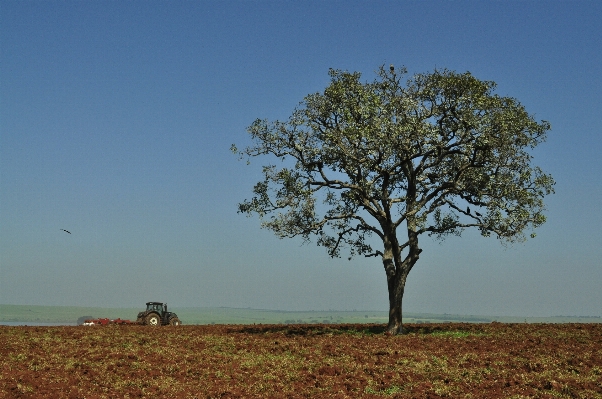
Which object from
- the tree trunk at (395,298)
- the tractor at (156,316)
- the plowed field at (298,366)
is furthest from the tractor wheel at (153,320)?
the tree trunk at (395,298)

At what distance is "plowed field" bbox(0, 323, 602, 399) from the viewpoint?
67.0ft

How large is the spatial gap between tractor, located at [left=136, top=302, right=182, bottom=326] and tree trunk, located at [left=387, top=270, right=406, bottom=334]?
24.0m

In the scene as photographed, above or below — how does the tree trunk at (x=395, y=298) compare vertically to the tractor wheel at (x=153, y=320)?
above

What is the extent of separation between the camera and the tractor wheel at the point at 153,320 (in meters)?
56.1

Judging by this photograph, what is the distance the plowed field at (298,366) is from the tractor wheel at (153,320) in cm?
1784

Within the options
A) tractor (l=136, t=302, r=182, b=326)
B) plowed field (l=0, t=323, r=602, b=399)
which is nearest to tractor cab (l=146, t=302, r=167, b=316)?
tractor (l=136, t=302, r=182, b=326)

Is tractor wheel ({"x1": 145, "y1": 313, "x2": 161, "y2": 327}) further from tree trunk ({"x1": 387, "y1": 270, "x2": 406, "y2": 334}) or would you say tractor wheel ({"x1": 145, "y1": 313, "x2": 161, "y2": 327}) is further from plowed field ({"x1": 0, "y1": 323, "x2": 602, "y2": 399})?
tree trunk ({"x1": 387, "y1": 270, "x2": 406, "y2": 334})

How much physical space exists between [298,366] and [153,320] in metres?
34.2

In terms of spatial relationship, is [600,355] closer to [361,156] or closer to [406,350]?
[406,350]

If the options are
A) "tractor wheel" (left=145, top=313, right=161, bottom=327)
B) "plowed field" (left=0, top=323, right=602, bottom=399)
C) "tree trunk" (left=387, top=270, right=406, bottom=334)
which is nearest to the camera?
"plowed field" (left=0, top=323, right=602, bottom=399)

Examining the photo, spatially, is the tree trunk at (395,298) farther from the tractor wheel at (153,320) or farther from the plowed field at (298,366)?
the tractor wheel at (153,320)

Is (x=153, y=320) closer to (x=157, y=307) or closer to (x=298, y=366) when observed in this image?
(x=157, y=307)

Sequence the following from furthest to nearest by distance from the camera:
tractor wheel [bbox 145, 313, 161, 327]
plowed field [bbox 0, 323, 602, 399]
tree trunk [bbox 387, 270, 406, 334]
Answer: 1. tractor wheel [bbox 145, 313, 161, 327]
2. tree trunk [bbox 387, 270, 406, 334]
3. plowed field [bbox 0, 323, 602, 399]

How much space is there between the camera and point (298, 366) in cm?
2512
